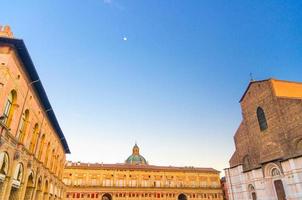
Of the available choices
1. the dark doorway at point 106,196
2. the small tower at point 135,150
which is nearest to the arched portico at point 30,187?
the dark doorway at point 106,196

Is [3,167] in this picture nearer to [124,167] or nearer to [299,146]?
[299,146]

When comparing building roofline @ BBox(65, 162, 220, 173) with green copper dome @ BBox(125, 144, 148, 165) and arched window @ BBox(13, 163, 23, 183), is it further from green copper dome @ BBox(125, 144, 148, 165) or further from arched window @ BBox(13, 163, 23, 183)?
arched window @ BBox(13, 163, 23, 183)

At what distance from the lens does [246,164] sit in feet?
Answer: 90.9

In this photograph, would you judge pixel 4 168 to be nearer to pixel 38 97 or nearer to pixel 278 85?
pixel 38 97

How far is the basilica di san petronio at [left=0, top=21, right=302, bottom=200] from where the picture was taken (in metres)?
11.4

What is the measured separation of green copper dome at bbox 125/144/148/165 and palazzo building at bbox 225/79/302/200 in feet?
139

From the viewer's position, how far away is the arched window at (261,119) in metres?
26.1

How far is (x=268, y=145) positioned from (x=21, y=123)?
76.2 ft

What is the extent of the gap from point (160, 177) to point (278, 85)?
116ft

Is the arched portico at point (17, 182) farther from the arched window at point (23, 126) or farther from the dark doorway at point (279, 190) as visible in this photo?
the dark doorway at point (279, 190)

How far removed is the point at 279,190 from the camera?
22234 millimetres

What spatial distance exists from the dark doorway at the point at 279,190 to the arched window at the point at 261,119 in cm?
594

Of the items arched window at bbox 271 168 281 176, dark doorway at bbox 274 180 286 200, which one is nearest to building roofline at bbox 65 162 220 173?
arched window at bbox 271 168 281 176

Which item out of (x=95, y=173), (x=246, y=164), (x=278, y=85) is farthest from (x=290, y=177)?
(x=95, y=173)
